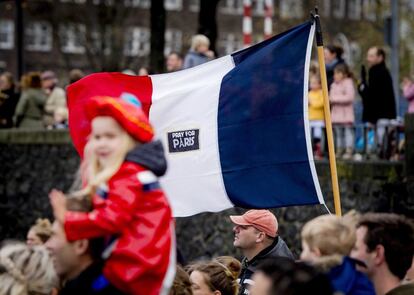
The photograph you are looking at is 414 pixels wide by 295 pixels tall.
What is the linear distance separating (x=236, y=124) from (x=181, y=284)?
5.95 feet

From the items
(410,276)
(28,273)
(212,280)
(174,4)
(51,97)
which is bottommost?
(212,280)

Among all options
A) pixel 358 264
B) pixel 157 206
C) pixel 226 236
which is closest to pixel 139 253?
pixel 157 206

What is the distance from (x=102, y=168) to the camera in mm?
5828

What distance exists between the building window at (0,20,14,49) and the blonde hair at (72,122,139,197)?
63.1 metres

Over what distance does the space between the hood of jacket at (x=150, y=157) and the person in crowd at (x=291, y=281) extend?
27.2 inches

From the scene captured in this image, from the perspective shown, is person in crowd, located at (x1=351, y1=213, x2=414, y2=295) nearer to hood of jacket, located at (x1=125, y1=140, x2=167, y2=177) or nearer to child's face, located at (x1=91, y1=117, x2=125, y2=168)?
hood of jacket, located at (x1=125, y1=140, x2=167, y2=177)

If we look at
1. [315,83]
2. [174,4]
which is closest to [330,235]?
[315,83]

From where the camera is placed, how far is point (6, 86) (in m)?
22.0

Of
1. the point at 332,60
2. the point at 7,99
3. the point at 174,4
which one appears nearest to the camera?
the point at 332,60

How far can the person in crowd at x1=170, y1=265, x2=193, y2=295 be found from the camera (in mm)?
7586

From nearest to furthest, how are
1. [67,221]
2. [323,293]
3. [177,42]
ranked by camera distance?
[323,293]
[67,221]
[177,42]

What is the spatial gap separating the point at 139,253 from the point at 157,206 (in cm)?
22

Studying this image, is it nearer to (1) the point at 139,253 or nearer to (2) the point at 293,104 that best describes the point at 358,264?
(1) the point at 139,253

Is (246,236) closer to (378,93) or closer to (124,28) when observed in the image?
(378,93)
